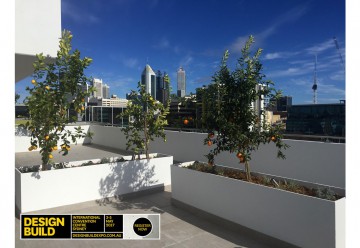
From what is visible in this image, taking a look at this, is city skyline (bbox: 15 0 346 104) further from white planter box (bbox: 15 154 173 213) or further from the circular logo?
the circular logo

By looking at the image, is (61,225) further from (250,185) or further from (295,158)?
(295,158)

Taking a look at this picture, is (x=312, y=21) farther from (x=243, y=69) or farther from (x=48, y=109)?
(x=48, y=109)

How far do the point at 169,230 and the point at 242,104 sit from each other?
219 cm

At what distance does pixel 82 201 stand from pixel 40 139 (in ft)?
4.59

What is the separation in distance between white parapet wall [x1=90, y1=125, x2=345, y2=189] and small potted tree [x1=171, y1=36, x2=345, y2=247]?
105 inches

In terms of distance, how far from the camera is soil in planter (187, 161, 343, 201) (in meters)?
3.26

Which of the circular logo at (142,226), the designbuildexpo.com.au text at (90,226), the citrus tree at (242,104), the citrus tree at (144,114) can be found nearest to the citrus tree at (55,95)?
the designbuildexpo.com.au text at (90,226)

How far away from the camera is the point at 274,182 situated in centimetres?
391

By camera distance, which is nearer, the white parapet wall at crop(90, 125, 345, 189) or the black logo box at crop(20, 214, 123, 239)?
the black logo box at crop(20, 214, 123, 239)

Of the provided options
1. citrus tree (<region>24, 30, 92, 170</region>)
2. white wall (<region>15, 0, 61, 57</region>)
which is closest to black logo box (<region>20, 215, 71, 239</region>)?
citrus tree (<region>24, 30, 92, 170</region>)

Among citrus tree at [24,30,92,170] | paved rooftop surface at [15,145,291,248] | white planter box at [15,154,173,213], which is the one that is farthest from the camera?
citrus tree at [24,30,92,170]

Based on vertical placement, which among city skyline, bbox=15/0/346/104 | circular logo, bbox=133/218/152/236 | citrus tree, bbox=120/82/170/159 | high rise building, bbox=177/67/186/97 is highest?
city skyline, bbox=15/0/346/104

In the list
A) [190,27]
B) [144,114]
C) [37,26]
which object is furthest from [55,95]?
[190,27]

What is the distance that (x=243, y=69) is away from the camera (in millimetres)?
4031
